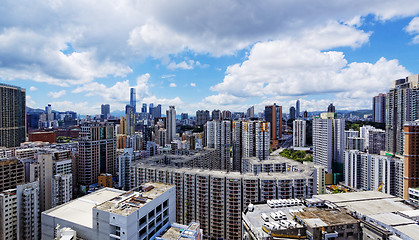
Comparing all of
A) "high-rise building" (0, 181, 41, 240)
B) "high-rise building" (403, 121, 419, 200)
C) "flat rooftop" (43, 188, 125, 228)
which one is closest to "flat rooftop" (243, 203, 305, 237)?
"flat rooftop" (43, 188, 125, 228)

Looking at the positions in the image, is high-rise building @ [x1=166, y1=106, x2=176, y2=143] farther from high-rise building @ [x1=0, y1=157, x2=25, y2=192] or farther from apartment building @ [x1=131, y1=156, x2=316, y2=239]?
apartment building @ [x1=131, y1=156, x2=316, y2=239]

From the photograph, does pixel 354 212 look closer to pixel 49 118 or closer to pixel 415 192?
pixel 415 192

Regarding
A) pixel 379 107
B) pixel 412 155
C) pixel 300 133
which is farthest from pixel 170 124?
pixel 379 107

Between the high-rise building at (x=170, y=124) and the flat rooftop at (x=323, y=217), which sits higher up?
the high-rise building at (x=170, y=124)

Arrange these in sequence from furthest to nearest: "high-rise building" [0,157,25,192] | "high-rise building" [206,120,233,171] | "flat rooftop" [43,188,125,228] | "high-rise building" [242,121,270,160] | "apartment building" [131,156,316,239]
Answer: "high-rise building" [206,120,233,171] → "high-rise building" [242,121,270,160] → "high-rise building" [0,157,25,192] → "apartment building" [131,156,316,239] → "flat rooftop" [43,188,125,228]

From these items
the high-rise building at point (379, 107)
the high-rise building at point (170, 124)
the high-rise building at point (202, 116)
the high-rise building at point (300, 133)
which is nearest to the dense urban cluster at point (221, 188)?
the high-rise building at point (300, 133)

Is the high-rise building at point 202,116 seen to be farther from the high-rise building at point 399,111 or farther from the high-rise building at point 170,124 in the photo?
the high-rise building at point 399,111

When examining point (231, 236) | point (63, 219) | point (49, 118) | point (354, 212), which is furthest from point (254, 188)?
point (49, 118)
